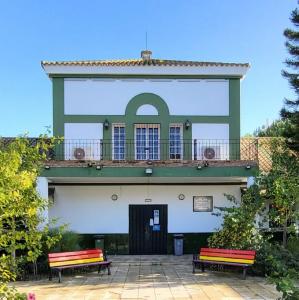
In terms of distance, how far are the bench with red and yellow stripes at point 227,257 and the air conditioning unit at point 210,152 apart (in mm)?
5380

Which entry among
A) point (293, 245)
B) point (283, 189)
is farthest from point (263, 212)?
point (283, 189)

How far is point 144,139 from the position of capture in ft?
64.6

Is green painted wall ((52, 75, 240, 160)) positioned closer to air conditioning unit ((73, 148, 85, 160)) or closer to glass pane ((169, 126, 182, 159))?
glass pane ((169, 126, 182, 159))

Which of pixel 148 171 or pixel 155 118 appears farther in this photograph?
pixel 155 118

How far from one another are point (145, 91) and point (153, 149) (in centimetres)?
239

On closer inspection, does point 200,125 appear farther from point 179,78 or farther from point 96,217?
point 96,217

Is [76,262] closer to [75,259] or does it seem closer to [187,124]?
[75,259]

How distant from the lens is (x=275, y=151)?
53.9 feet

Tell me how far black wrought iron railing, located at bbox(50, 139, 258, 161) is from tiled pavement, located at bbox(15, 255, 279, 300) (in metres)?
5.15

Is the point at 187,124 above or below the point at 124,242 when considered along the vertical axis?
above

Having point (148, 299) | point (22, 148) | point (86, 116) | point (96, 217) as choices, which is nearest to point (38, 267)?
point (148, 299)

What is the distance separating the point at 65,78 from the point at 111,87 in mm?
1893

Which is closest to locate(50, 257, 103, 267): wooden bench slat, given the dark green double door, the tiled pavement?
the tiled pavement

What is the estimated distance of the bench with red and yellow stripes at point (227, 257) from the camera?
13.4 m
